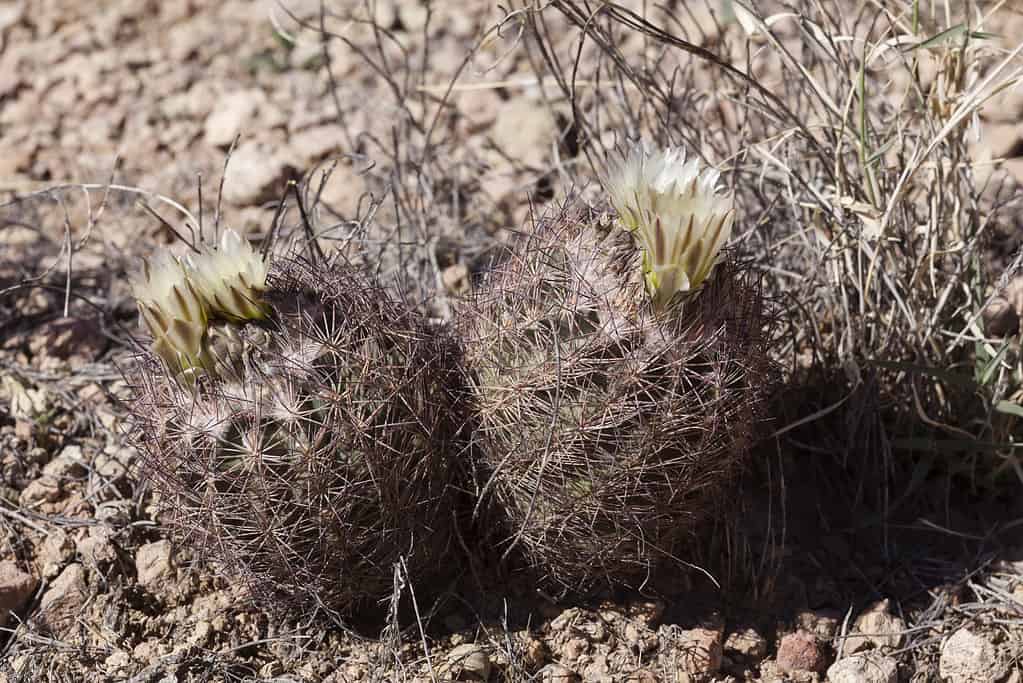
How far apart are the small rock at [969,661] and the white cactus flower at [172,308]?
180 centimetres

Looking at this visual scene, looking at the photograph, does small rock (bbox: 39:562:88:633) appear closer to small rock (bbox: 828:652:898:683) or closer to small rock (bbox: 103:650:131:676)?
→ small rock (bbox: 103:650:131:676)

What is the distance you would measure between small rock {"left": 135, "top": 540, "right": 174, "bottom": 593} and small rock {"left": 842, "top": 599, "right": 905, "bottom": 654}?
5.42 ft

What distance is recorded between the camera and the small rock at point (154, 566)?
2.71 meters

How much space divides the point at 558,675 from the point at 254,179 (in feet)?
7.04

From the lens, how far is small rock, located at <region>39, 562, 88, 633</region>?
2.63 m

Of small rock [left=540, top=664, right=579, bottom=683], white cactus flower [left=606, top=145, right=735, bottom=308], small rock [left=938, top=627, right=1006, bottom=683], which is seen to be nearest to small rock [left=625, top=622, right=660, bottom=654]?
small rock [left=540, top=664, right=579, bottom=683]

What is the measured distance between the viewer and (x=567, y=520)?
238cm

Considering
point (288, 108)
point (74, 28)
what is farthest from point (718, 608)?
point (74, 28)

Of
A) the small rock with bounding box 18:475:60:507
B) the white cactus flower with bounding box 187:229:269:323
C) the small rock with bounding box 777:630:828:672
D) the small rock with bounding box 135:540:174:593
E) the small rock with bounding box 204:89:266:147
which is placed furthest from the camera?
the small rock with bounding box 204:89:266:147

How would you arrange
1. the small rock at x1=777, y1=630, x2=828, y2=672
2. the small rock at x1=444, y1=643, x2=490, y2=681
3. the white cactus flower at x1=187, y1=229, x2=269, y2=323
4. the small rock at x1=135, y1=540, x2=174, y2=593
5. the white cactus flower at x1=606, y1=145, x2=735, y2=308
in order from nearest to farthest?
the white cactus flower at x1=606, y1=145, x2=735, y2=308 → the white cactus flower at x1=187, y1=229, x2=269, y2=323 → the small rock at x1=444, y1=643, x2=490, y2=681 → the small rock at x1=777, y1=630, x2=828, y2=672 → the small rock at x1=135, y1=540, x2=174, y2=593

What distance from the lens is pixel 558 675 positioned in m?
2.52

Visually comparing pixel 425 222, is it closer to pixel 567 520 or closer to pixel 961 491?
pixel 567 520

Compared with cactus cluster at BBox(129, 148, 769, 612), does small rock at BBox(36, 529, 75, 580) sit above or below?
below

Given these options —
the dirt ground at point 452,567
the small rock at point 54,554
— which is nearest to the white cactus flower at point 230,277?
the dirt ground at point 452,567
